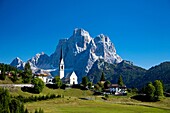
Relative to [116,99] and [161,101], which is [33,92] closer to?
[116,99]

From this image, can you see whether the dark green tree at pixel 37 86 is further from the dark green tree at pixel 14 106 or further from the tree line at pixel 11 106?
the dark green tree at pixel 14 106

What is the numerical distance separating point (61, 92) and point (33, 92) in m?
17.7

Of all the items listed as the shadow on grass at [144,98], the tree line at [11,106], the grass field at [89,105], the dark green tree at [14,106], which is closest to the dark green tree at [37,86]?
the grass field at [89,105]

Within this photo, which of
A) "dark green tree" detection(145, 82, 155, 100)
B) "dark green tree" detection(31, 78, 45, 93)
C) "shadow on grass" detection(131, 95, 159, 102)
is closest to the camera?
"dark green tree" detection(31, 78, 45, 93)

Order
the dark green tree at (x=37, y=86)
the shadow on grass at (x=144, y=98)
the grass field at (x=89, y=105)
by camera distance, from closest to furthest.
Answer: the grass field at (x=89, y=105) < the dark green tree at (x=37, y=86) < the shadow on grass at (x=144, y=98)

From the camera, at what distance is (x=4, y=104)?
63125 mm

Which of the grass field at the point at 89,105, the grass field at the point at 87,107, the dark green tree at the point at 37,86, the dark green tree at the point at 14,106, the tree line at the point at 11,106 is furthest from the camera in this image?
the dark green tree at the point at 37,86

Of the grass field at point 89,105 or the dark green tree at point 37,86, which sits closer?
the grass field at point 89,105

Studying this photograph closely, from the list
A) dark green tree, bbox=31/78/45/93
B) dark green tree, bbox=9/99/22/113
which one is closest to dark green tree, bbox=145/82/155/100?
dark green tree, bbox=31/78/45/93

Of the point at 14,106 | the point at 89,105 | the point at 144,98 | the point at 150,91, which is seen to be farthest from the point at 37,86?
the point at 14,106

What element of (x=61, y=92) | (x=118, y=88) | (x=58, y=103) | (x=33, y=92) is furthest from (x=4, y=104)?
(x=118, y=88)

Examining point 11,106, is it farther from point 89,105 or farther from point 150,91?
point 150,91

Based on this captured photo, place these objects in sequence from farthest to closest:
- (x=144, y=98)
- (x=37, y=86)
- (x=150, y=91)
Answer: (x=144, y=98) < (x=150, y=91) < (x=37, y=86)

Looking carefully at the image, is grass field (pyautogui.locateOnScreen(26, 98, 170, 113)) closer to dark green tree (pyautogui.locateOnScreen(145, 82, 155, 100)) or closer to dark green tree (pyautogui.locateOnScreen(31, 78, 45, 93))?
dark green tree (pyautogui.locateOnScreen(31, 78, 45, 93))
